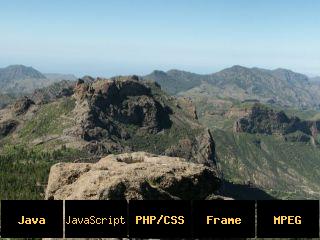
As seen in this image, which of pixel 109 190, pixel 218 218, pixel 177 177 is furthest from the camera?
pixel 177 177

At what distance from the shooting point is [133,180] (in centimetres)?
6350

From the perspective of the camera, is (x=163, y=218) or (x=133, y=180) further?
(x=133, y=180)

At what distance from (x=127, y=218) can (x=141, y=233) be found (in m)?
2.14

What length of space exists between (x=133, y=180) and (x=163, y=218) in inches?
698

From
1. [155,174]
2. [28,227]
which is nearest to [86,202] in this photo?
[28,227]

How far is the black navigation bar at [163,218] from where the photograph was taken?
46.5 m

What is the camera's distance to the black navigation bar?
4647cm

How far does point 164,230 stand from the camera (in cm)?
4672

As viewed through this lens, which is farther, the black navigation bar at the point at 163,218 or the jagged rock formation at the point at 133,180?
the jagged rock formation at the point at 133,180

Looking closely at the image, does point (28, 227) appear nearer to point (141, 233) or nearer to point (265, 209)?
point (141, 233)

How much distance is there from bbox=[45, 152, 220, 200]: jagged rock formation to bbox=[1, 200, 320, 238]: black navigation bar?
34.8 ft

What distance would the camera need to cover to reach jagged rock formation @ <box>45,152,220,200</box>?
198 ft

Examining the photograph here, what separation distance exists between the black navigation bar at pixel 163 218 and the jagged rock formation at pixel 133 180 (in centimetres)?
1059

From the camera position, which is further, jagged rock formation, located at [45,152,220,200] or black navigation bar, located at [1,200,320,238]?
jagged rock formation, located at [45,152,220,200]
